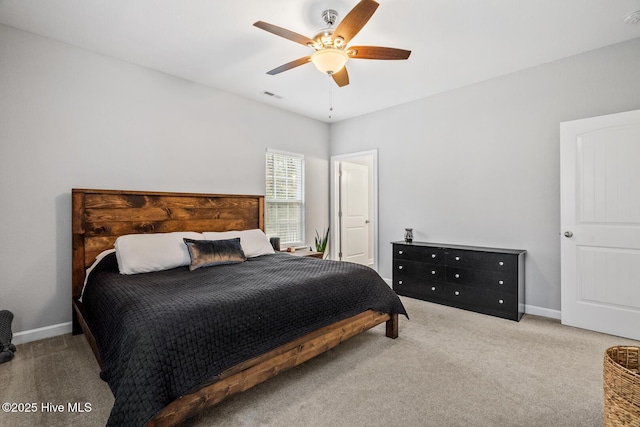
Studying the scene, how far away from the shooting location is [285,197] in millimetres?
4805

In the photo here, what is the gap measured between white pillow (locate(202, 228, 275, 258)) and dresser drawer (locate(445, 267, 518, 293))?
219cm

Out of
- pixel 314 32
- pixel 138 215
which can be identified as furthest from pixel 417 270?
pixel 138 215

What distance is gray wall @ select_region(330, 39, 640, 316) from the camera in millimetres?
3105

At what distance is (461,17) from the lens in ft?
8.14

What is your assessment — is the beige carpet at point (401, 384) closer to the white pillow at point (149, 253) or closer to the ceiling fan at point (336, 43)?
the white pillow at point (149, 253)

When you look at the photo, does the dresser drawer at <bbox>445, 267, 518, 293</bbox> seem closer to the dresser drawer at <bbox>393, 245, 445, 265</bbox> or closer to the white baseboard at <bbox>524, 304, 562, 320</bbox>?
the dresser drawer at <bbox>393, 245, 445, 265</bbox>

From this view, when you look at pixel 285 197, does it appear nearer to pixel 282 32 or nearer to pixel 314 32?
pixel 314 32

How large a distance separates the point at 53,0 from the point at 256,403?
3.18 metres

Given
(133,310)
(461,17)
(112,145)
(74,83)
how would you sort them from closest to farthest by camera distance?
(133,310), (461,17), (74,83), (112,145)

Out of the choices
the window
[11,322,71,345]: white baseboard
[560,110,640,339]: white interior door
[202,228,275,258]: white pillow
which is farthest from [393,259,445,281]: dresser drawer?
[11,322,71,345]: white baseboard

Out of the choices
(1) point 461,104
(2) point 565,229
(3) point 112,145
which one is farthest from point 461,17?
(3) point 112,145

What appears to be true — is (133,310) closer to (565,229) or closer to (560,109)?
(565,229)

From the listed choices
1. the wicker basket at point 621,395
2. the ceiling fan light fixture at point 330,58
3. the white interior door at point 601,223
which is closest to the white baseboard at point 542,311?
the white interior door at point 601,223

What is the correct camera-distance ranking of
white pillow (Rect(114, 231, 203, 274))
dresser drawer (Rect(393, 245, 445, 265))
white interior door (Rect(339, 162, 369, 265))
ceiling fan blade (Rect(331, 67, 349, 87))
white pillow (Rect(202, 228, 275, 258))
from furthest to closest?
white interior door (Rect(339, 162, 369, 265))
dresser drawer (Rect(393, 245, 445, 265))
white pillow (Rect(202, 228, 275, 258))
ceiling fan blade (Rect(331, 67, 349, 87))
white pillow (Rect(114, 231, 203, 274))
